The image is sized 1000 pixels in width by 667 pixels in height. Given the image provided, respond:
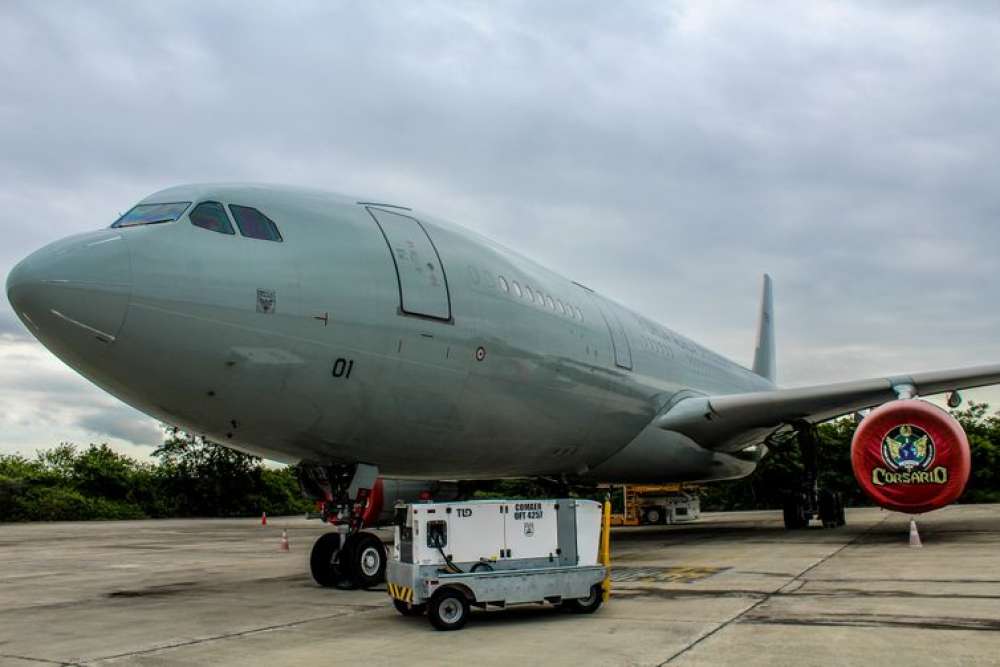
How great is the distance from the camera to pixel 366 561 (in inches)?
318

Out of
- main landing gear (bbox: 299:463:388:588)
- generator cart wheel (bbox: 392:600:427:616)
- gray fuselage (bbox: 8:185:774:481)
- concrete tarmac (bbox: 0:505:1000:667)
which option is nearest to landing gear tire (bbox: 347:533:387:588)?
main landing gear (bbox: 299:463:388:588)

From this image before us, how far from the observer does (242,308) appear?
A: 6.56m

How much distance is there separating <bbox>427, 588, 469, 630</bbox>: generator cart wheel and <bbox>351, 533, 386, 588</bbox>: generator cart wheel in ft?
6.99

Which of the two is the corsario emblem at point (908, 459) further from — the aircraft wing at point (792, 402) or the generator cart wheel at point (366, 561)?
the generator cart wheel at point (366, 561)

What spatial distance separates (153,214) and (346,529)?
11.1 ft

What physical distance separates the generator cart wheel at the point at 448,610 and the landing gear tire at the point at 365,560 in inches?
84.0

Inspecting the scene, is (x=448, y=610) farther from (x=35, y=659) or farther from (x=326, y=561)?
(x=326, y=561)

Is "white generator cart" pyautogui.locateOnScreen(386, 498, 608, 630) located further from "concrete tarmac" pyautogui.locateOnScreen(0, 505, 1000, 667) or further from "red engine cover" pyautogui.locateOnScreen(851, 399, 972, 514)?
"red engine cover" pyautogui.locateOnScreen(851, 399, 972, 514)

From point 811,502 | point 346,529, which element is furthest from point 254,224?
point 811,502

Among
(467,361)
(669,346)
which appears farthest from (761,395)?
(467,361)

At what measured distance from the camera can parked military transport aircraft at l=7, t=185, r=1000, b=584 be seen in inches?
245

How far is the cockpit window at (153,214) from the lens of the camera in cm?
679

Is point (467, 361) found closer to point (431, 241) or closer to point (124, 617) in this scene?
point (431, 241)

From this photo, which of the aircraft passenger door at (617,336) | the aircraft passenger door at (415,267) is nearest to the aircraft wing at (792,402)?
the aircraft passenger door at (617,336)
